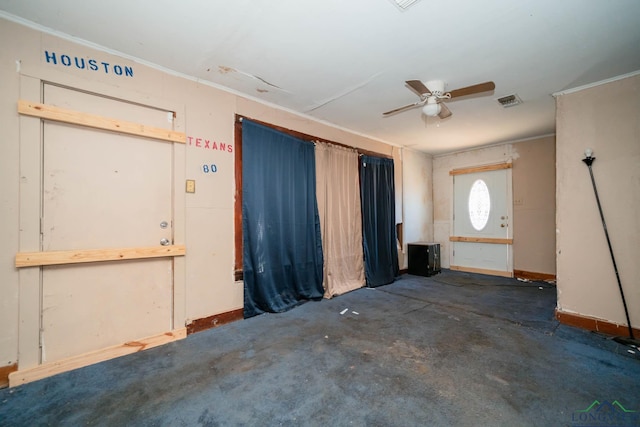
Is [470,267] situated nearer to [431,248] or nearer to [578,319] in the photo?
[431,248]

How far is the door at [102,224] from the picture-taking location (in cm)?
204

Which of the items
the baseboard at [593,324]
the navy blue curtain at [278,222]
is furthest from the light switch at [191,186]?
the baseboard at [593,324]

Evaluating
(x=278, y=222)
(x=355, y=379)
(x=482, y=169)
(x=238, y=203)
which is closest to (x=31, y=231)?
(x=238, y=203)

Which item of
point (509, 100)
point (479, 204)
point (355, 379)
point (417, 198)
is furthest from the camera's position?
point (417, 198)

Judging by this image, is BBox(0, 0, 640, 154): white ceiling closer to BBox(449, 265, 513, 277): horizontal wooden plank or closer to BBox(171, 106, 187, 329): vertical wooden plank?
BBox(171, 106, 187, 329): vertical wooden plank

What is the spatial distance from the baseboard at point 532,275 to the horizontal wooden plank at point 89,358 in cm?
576

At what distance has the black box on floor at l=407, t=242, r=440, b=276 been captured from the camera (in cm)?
517

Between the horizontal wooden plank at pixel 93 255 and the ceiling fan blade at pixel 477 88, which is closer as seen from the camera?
the horizontal wooden plank at pixel 93 255

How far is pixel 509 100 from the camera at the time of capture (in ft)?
10.8

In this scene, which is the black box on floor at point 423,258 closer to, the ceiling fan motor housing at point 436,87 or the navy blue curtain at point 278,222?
the navy blue curtain at point 278,222

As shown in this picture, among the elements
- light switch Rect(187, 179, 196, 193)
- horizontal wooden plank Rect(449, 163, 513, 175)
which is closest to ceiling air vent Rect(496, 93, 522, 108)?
horizontal wooden plank Rect(449, 163, 513, 175)

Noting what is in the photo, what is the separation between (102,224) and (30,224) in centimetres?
41

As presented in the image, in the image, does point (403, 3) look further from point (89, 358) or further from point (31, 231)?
point (89, 358)

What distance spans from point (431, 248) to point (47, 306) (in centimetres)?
539
